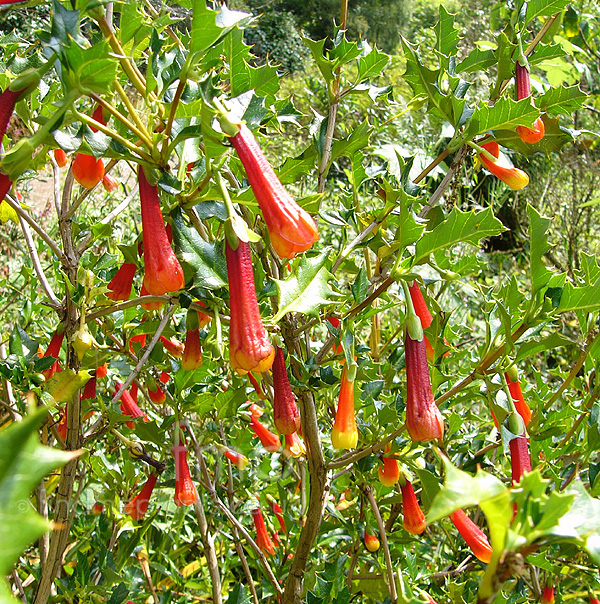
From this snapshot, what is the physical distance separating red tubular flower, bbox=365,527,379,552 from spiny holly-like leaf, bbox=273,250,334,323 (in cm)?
52

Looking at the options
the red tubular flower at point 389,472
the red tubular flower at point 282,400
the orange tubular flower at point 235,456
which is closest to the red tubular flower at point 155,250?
the red tubular flower at point 282,400

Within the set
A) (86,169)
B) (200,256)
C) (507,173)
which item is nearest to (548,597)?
(507,173)

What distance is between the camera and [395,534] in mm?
959

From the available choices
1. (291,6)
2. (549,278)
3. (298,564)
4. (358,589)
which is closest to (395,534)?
(358,589)

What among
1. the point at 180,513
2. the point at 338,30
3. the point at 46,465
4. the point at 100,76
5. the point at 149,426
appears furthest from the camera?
the point at 180,513

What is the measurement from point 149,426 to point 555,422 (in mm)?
596

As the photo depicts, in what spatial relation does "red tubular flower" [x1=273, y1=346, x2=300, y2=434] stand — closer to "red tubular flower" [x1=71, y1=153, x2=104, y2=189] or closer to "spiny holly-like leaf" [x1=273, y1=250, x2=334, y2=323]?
"spiny holly-like leaf" [x1=273, y1=250, x2=334, y2=323]

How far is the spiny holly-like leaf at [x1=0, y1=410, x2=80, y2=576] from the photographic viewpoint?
183 millimetres

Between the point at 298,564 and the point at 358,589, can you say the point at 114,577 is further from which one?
the point at 358,589

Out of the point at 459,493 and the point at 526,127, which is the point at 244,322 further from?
the point at 526,127

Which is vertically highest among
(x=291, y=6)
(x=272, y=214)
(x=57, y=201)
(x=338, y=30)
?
(x=291, y=6)

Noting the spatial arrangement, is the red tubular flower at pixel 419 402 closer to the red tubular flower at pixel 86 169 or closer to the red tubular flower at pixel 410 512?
the red tubular flower at pixel 410 512

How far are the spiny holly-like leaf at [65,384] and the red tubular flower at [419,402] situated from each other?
36 cm

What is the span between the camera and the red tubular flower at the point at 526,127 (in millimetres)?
643
